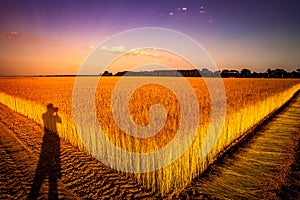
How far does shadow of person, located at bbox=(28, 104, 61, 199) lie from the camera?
3.85m

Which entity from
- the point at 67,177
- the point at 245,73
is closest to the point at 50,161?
the point at 67,177

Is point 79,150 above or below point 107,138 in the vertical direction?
below

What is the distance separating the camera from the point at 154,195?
3.66 metres

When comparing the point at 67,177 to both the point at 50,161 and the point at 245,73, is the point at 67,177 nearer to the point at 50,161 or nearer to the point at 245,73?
the point at 50,161

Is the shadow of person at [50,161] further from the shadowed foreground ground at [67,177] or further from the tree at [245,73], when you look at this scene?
the tree at [245,73]

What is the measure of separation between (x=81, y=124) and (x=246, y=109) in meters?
5.82

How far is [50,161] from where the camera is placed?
509 cm

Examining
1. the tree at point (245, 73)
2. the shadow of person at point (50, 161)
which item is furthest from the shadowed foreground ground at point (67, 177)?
the tree at point (245, 73)

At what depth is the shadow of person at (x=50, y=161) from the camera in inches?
152

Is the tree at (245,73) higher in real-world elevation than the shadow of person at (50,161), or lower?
higher

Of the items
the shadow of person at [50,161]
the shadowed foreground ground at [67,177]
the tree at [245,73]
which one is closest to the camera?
the shadowed foreground ground at [67,177]

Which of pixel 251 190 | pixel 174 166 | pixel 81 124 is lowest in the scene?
pixel 251 190

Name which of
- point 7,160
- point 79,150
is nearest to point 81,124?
point 79,150

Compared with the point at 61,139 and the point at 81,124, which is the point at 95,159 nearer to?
the point at 81,124
